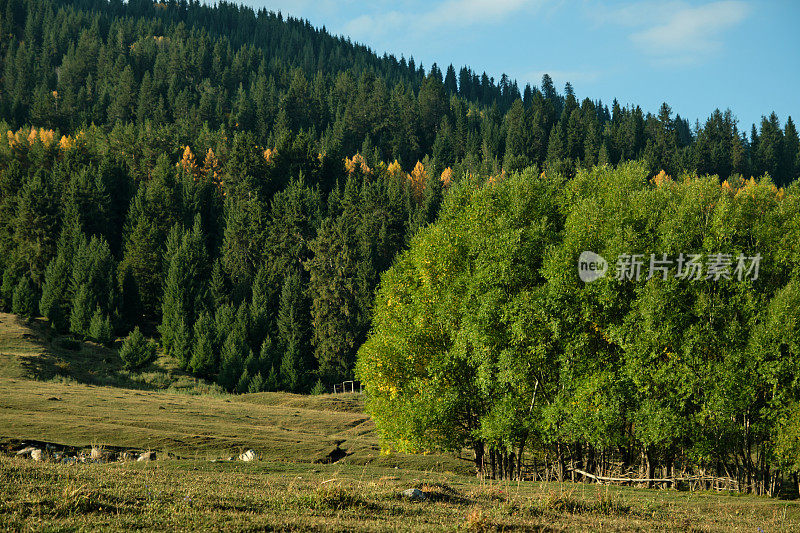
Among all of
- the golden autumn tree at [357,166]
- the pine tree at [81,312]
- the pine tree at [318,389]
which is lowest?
the pine tree at [318,389]

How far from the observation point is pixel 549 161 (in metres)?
177

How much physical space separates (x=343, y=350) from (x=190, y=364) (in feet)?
75.6

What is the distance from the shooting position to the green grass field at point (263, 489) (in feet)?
48.1

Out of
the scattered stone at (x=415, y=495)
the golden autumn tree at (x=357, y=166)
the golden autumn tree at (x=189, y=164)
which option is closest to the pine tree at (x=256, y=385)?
the scattered stone at (x=415, y=495)

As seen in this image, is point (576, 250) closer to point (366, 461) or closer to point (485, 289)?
point (485, 289)

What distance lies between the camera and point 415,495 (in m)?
20.3

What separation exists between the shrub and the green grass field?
2452cm

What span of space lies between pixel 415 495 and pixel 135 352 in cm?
6879

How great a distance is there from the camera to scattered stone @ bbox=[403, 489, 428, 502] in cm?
1995

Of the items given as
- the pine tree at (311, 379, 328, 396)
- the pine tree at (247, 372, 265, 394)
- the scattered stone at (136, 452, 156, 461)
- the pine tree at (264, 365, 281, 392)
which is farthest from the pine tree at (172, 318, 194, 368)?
the scattered stone at (136, 452, 156, 461)

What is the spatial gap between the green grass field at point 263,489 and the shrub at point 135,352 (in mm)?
24515

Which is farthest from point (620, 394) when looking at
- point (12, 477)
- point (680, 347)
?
point (12, 477)

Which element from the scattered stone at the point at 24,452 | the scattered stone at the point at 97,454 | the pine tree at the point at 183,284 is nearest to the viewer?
the scattered stone at the point at 24,452

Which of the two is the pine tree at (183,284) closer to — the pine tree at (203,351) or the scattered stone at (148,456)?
the pine tree at (203,351)
